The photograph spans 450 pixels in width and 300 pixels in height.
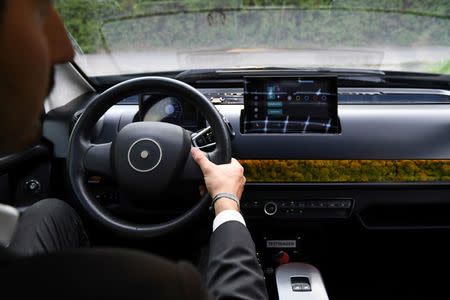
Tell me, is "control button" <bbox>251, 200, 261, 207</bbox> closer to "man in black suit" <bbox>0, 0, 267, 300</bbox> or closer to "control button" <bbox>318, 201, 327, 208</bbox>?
"control button" <bbox>318, 201, 327, 208</bbox>

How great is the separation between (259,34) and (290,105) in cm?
116

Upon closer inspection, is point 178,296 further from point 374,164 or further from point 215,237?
point 374,164

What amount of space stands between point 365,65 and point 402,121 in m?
0.41

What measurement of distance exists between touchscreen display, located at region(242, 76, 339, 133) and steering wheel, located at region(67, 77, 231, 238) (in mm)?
359

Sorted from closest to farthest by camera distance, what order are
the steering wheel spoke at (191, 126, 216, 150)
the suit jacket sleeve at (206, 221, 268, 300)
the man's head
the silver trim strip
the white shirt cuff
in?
the man's head → the suit jacket sleeve at (206, 221, 268, 300) → the white shirt cuff → the steering wheel spoke at (191, 126, 216, 150) → the silver trim strip

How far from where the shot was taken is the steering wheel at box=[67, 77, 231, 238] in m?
1.62

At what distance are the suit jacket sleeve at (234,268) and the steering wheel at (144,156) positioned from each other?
1.05 feet

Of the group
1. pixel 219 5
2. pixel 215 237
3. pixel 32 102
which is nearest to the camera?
pixel 32 102

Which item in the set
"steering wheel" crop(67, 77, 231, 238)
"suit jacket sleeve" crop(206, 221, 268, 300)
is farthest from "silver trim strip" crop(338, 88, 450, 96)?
"suit jacket sleeve" crop(206, 221, 268, 300)

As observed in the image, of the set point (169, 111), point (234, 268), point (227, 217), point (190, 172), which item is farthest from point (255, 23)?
point (234, 268)

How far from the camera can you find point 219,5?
266 cm

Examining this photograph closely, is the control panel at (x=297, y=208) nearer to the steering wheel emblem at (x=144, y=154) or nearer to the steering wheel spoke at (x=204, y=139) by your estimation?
the steering wheel spoke at (x=204, y=139)

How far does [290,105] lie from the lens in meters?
1.95

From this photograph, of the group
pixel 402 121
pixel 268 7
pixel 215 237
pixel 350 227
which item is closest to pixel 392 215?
pixel 350 227
